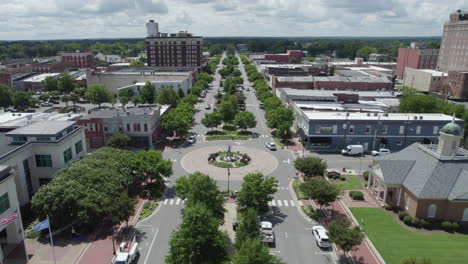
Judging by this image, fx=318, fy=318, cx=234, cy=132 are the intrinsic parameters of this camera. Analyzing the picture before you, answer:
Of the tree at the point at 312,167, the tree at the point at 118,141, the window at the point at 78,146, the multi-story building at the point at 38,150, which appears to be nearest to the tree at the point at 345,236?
the tree at the point at 312,167

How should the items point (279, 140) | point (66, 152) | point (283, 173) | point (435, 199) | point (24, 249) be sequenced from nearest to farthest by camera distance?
1. point (24, 249)
2. point (435, 199)
3. point (66, 152)
4. point (283, 173)
5. point (279, 140)

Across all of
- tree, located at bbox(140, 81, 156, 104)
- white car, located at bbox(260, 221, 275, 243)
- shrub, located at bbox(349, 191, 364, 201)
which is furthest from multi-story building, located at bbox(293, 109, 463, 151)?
tree, located at bbox(140, 81, 156, 104)

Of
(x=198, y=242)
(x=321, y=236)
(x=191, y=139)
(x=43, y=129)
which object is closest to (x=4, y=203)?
(x=43, y=129)

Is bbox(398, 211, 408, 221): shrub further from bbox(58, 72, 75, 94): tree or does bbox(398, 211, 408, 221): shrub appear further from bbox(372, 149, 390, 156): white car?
bbox(58, 72, 75, 94): tree

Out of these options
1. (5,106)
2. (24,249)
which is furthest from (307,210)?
(5,106)

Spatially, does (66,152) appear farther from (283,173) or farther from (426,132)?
(426,132)

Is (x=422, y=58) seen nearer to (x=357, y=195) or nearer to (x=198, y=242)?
(x=357, y=195)

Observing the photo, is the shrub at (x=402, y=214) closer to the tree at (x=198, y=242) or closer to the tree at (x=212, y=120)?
the tree at (x=198, y=242)
